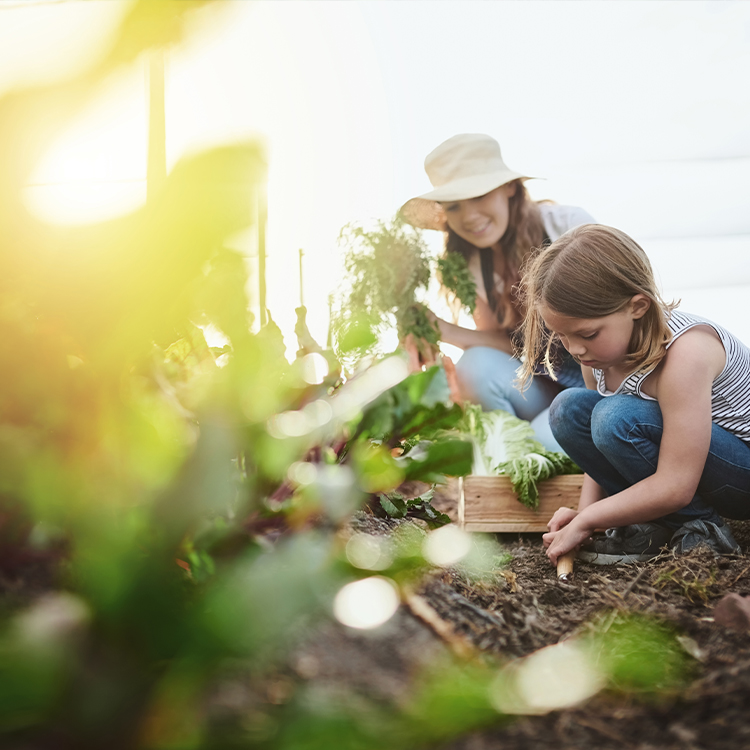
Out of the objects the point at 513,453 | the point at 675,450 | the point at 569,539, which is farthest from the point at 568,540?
the point at 513,453

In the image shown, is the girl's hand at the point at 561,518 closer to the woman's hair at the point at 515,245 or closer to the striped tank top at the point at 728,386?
the striped tank top at the point at 728,386

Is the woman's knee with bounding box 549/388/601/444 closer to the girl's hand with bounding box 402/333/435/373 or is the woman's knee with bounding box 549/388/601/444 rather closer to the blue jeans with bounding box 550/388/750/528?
the blue jeans with bounding box 550/388/750/528

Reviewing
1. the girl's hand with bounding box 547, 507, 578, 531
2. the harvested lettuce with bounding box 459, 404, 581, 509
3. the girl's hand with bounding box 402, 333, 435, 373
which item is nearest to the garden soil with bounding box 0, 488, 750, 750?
the girl's hand with bounding box 547, 507, 578, 531

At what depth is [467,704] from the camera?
11.6 inches

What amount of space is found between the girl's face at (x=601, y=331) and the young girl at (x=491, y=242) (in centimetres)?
91

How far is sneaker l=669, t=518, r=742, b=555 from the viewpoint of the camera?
1.32 m

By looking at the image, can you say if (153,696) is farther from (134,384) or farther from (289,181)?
(289,181)

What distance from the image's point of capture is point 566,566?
4.25 feet

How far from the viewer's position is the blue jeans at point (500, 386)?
2439mm

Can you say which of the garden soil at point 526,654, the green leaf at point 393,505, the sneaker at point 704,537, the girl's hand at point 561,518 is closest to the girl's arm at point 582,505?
the girl's hand at point 561,518

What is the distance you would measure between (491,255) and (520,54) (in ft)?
3.88

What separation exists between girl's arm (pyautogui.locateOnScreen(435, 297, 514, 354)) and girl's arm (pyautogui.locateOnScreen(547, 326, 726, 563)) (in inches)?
48.5

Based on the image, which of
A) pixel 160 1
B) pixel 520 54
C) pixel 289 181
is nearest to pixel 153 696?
pixel 160 1

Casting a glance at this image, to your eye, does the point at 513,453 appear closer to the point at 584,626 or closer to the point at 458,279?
the point at 458,279
